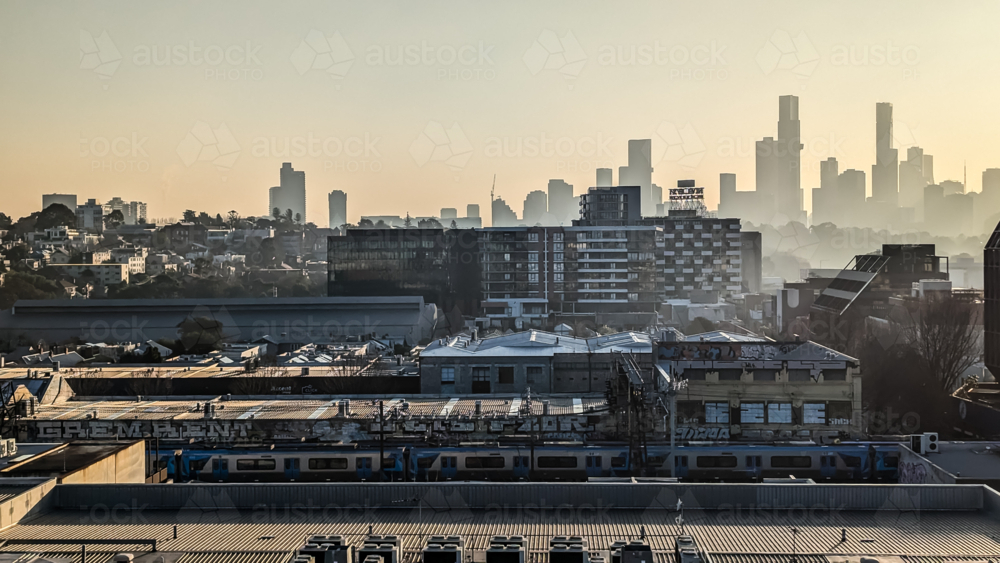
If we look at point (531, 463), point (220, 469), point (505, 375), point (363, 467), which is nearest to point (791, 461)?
point (531, 463)

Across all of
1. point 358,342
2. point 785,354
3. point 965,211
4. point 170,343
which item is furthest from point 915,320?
point 965,211

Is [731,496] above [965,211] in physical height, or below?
below

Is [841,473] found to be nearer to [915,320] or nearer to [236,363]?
[915,320]

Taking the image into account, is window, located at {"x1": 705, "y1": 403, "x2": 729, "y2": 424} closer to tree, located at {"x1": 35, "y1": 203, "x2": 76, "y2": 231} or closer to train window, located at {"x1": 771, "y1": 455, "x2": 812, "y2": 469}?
train window, located at {"x1": 771, "y1": 455, "x2": 812, "y2": 469}

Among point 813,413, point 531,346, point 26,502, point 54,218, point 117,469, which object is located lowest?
point 813,413

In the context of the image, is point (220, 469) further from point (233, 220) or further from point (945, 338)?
point (233, 220)

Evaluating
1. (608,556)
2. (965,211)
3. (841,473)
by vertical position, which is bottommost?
(841,473)

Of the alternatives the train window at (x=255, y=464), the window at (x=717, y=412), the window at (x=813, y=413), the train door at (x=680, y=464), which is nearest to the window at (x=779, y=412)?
the window at (x=813, y=413)
